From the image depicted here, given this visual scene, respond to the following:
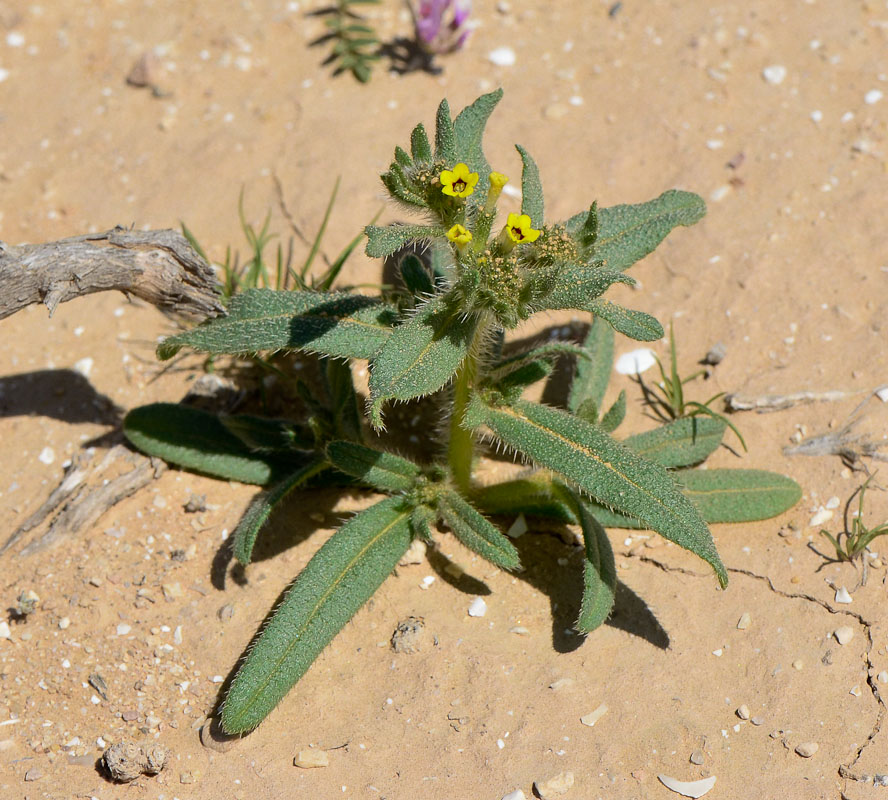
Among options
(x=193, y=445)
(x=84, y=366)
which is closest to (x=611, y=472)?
(x=193, y=445)

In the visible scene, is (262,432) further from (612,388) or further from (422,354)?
(612,388)

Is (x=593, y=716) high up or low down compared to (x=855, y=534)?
down

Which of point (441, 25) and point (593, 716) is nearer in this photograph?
point (593, 716)

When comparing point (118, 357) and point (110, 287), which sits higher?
point (110, 287)

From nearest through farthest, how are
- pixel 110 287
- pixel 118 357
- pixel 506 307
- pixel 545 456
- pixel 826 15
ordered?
1. pixel 506 307
2. pixel 545 456
3. pixel 110 287
4. pixel 118 357
5. pixel 826 15

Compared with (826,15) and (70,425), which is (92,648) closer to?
(70,425)

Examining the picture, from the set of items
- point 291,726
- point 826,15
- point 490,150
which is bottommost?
point 291,726

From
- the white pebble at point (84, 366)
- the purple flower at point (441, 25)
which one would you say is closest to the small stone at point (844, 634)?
the white pebble at point (84, 366)

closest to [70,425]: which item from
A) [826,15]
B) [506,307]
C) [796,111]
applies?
[506,307]
